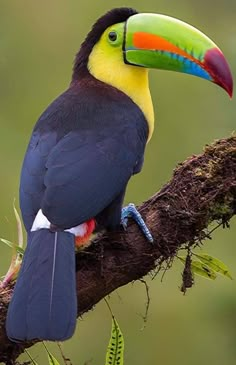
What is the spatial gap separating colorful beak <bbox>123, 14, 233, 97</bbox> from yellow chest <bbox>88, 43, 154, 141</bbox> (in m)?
0.03

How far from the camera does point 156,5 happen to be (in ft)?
20.8

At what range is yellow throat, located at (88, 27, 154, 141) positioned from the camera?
3494 mm

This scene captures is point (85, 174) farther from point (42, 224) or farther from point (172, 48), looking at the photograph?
point (172, 48)

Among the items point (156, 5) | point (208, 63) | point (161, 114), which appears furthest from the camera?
point (156, 5)

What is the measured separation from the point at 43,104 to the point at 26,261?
10.3 feet

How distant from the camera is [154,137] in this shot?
562 cm

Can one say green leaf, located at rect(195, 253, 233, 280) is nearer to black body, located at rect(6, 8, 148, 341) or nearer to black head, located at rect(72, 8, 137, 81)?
black body, located at rect(6, 8, 148, 341)

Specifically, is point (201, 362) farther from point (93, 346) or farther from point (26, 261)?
point (26, 261)

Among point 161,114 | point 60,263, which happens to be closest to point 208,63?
point 60,263

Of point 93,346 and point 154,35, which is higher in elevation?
point 154,35

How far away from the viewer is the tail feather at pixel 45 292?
263 cm

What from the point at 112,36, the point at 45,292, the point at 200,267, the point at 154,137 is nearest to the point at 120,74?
the point at 112,36

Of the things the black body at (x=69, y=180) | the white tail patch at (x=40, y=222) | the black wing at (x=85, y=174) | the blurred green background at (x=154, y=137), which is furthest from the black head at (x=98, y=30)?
the blurred green background at (x=154, y=137)

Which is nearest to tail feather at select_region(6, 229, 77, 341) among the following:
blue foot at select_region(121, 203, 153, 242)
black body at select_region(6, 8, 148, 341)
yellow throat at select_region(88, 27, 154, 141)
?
black body at select_region(6, 8, 148, 341)
